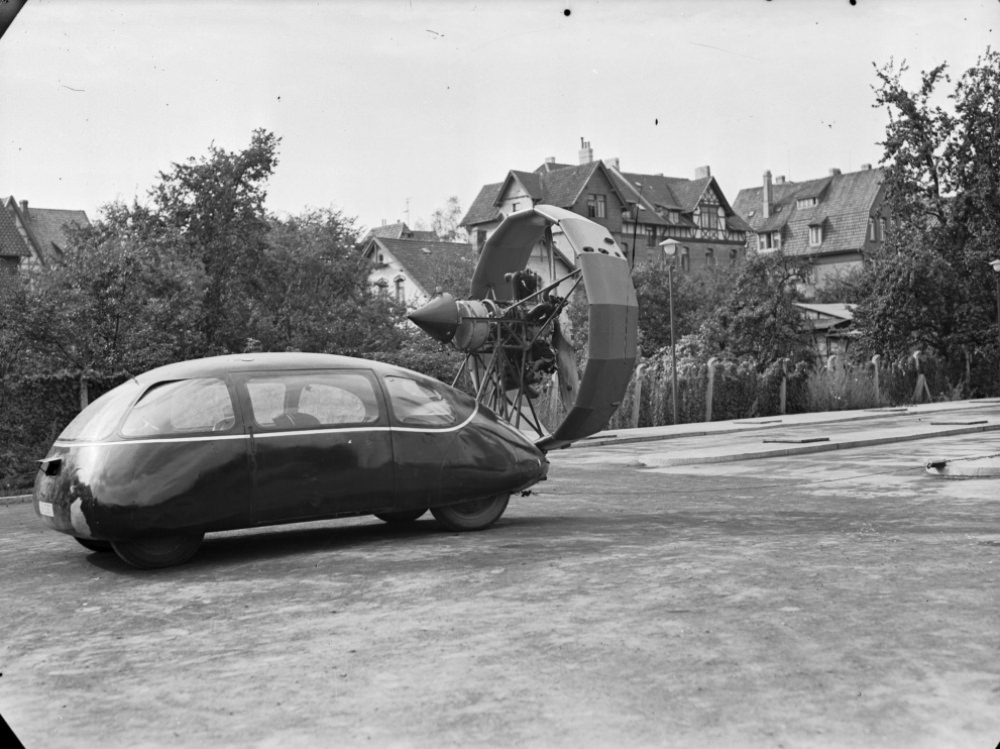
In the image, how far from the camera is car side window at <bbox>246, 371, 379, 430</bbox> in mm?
9344

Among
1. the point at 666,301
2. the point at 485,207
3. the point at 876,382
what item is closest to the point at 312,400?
the point at 876,382

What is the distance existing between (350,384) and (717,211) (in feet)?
282

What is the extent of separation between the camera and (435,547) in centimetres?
947

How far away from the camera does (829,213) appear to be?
304ft

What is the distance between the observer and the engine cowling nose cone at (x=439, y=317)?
1333cm

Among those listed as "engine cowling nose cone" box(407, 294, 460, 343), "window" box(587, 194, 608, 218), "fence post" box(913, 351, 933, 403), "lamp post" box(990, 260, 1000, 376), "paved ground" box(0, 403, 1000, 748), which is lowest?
"paved ground" box(0, 403, 1000, 748)

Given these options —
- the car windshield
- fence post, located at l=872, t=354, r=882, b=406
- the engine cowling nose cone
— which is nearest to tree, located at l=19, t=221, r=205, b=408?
the engine cowling nose cone

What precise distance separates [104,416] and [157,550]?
1.06 meters

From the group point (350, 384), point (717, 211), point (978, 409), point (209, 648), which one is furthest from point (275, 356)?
point (717, 211)

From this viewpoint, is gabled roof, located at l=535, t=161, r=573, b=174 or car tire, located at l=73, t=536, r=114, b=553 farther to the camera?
gabled roof, located at l=535, t=161, r=573, b=174

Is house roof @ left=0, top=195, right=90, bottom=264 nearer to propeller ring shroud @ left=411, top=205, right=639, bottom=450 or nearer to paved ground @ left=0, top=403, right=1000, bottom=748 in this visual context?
propeller ring shroud @ left=411, top=205, right=639, bottom=450

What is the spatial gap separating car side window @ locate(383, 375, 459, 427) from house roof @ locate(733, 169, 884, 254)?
82344mm

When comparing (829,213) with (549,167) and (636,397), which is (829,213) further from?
(636,397)

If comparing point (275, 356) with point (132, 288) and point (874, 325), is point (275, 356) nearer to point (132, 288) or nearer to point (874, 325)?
point (132, 288)
